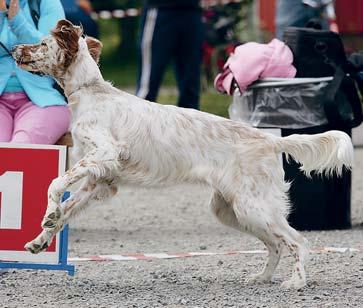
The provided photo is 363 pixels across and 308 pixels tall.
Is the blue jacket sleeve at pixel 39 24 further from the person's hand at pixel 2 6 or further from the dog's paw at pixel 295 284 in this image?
the dog's paw at pixel 295 284

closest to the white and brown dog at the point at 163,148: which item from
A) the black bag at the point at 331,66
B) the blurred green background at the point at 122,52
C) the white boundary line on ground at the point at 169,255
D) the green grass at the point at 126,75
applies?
the white boundary line on ground at the point at 169,255

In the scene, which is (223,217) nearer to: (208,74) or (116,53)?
(208,74)

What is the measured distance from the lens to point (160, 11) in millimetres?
11438

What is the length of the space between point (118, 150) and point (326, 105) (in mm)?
2105

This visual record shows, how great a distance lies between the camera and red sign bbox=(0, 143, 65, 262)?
6.35 meters

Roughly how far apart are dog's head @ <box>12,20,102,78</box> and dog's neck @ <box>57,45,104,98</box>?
0.02 m

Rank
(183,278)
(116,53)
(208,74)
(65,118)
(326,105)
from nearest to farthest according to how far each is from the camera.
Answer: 1. (183,278)
2. (65,118)
3. (326,105)
4. (208,74)
5. (116,53)

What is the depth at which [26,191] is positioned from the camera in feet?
20.9

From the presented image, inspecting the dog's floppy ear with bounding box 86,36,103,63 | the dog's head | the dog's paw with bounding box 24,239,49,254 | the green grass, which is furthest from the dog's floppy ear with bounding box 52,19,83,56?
the green grass

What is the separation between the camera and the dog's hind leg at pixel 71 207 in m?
6.06

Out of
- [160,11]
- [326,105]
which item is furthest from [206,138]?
[160,11]

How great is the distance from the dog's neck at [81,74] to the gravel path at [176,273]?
0.93 meters

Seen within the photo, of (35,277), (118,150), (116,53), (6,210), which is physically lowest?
(116,53)

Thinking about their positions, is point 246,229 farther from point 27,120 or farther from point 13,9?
point 13,9
